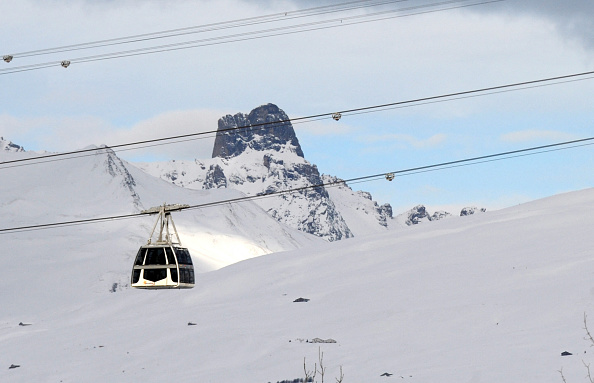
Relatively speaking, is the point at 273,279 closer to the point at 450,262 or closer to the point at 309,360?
the point at 450,262

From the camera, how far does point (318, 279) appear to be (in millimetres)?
72875

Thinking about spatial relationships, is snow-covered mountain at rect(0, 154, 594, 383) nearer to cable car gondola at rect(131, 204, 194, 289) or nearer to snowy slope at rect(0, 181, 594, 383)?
snowy slope at rect(0, 181, 594, 383)

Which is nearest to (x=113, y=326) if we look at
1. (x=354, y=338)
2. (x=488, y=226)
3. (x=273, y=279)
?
(x=273, y=279)

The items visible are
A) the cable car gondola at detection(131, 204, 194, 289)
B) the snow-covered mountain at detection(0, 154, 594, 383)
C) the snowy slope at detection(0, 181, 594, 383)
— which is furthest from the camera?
the snowy slope at detection(0, 181, 594, 383)

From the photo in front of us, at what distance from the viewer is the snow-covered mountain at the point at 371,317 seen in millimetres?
43500

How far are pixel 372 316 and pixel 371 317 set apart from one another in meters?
0.21

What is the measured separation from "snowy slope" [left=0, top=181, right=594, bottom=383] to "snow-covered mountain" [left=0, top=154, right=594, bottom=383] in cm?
15

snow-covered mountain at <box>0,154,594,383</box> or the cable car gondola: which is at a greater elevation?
snow-covered mountain at <box>0,154,594,383</box>

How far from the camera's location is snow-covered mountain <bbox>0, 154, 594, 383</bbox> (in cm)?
4350

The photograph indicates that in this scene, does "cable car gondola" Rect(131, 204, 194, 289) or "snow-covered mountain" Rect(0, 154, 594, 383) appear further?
"snow-covered mountain" Rect(0, 154, 594, 383)

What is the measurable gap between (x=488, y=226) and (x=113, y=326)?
3302cm

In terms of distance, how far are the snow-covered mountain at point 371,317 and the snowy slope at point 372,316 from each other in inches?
5.8

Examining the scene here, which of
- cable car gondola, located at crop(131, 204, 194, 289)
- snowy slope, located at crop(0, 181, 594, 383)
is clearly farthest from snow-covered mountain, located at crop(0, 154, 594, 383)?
cable car gondola, located at crop(131, 204, 194, 289)

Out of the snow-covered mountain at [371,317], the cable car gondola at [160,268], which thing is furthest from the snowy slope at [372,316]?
the cable car gondola at [160,268]
